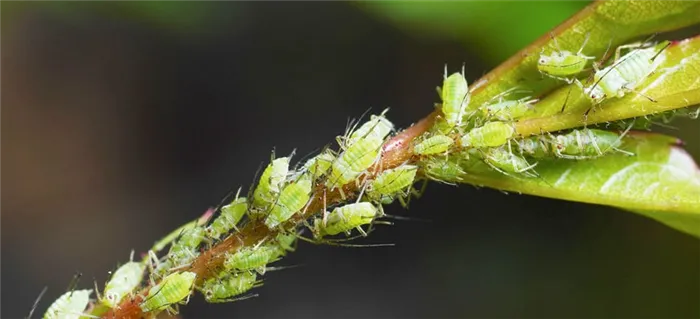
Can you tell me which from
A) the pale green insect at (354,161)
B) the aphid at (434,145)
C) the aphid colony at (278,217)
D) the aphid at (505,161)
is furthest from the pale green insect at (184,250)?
the aphid at (505,161)

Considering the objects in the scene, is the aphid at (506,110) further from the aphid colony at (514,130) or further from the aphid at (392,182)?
the aphid at (392,182)

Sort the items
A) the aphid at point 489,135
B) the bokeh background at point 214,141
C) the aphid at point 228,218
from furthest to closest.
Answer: the bokeh background at point 214,141 → the aphid at point 228,218 → the aphid at point 489,135

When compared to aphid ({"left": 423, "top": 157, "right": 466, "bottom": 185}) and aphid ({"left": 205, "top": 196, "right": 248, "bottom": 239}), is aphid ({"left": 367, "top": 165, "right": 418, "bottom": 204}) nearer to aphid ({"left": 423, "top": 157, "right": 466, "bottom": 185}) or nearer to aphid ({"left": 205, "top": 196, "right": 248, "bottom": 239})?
aphid ({"left": 423, "top": 157, "right": 466, "bottom": 185})

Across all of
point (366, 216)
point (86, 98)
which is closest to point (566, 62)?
point (366, 216)

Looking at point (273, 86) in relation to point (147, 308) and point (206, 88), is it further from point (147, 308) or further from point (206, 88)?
point (147, 308)

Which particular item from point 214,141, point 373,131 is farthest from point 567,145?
point 214,141

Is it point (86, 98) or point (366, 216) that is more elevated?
point (86, 98)

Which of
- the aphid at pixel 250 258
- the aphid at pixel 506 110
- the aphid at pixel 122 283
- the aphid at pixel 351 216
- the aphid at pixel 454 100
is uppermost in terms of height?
the aphid at pixel 454 100

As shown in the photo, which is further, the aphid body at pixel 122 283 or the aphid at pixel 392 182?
the aphid body at pixel 122 283
